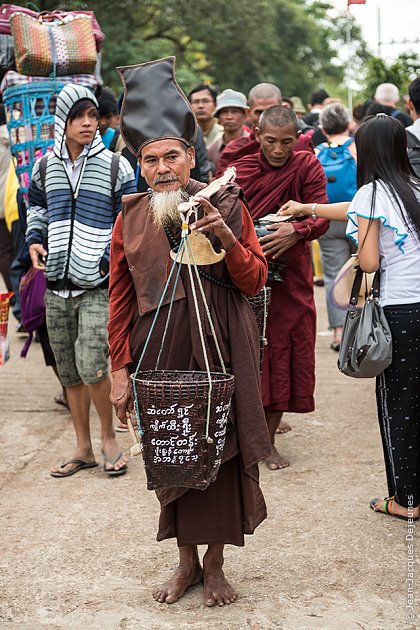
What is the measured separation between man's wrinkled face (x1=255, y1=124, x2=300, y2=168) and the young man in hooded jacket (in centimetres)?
77

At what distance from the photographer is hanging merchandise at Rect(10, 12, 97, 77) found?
554 cm

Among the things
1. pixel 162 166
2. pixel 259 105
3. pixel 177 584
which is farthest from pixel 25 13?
pixel 177 584

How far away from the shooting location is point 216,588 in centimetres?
356

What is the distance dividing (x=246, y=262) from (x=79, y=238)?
1873 millimetres

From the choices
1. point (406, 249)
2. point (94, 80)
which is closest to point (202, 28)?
point (94, 80)

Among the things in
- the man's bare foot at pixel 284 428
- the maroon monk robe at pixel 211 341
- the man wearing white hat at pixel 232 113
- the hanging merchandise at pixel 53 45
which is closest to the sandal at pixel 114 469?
the man's bare foot at pixel 284 428

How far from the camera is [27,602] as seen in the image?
360 cm

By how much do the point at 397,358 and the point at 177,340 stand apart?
121 centimetres

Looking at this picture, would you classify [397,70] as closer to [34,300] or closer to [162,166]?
[34,300]

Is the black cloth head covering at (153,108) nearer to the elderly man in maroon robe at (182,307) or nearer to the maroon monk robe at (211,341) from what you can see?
the elderly man in maroon robe at (182,307)

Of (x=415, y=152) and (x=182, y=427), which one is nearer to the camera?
(x=182, y=427)

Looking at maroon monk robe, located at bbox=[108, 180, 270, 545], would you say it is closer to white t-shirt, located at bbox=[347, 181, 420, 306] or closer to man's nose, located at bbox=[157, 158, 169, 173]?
man's nose, located at bbox=[157, 158, 169, 173]

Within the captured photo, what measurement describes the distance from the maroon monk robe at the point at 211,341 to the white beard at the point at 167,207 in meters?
0.07

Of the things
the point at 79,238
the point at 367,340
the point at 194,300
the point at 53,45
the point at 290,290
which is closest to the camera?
the point at 194,300
